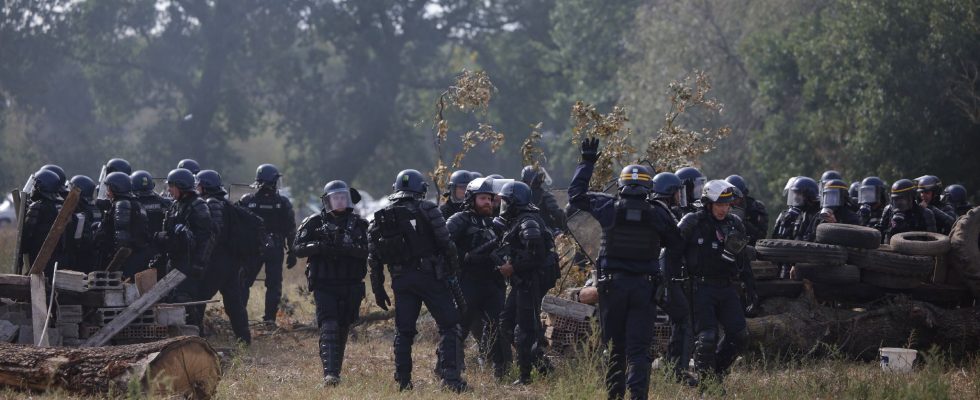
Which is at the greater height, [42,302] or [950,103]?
[950,103]

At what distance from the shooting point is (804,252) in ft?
39.8

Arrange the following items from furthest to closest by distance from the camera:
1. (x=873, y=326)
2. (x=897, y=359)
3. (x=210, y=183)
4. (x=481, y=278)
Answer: (x=210, y=183)
(x=873, y=326)
(x=897, y=359)
(x=481, y=278)

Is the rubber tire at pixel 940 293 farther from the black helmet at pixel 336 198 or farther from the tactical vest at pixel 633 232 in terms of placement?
the black helmet at pixel 336 198

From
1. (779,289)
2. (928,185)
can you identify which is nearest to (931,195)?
(928,185)

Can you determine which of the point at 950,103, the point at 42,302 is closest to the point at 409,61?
the point at 950,103

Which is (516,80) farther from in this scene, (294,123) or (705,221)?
(705,221)

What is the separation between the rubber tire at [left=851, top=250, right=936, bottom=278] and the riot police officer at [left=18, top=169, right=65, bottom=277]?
8188mm

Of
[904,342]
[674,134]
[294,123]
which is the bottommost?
[904,342]

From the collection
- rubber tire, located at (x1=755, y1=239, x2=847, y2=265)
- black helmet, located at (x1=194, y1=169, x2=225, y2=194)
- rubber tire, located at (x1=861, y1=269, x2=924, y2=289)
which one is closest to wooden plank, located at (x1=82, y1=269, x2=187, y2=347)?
black helmet, located at (x1=194, y1=169, x2=225, y2=194)

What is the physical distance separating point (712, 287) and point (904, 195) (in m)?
5.30

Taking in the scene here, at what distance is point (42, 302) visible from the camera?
1094 cm

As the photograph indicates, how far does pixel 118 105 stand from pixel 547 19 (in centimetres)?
1570

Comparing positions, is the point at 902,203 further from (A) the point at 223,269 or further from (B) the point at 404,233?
(A) the point at 223,269

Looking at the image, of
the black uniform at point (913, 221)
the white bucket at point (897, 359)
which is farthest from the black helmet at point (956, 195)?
the white bucket at point (897, 359)
